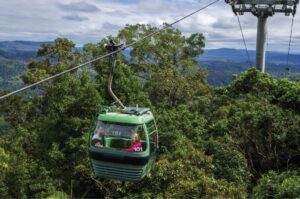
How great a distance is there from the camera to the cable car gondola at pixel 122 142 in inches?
442

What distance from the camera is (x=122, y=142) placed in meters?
11.4

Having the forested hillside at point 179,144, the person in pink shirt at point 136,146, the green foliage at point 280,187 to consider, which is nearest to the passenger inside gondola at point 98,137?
the person in pink shirt at point 136,146

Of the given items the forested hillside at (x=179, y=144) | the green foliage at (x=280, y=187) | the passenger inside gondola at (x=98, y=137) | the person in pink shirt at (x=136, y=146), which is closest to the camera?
the person in pink shirt at (x=136, y=146)

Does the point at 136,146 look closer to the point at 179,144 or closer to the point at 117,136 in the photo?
the point at 117,136

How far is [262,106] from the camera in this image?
2431 centimetres

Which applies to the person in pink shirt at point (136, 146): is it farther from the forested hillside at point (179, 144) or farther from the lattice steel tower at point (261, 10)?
the lattice steel tower at point (261, 10)

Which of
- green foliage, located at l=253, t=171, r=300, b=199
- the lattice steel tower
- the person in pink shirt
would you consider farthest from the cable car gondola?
the lattice steel tower

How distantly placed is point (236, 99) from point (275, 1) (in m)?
7.31

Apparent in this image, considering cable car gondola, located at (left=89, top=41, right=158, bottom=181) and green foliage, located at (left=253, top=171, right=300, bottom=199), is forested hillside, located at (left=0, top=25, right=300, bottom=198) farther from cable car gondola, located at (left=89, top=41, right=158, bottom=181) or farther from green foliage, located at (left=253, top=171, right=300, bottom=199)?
cable car gondola, located at (left=89, top=41, right=158, bottom=181)

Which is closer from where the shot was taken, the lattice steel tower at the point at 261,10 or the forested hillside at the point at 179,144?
the forested hillside at the point at 179,144

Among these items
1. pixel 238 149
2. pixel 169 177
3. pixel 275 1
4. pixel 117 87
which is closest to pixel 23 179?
pixel 117 87

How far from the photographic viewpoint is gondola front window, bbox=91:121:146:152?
36.9 feet

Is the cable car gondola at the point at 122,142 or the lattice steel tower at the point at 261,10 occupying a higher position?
the lattice steel tower at the point at 261,10

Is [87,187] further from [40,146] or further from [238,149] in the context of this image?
[238,149]
